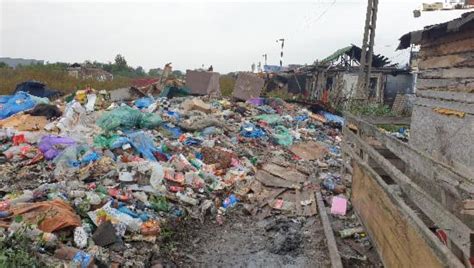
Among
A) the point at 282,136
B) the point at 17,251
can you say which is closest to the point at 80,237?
the point at 17,251

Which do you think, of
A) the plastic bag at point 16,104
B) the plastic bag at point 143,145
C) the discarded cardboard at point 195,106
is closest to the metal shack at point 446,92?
the plastic bag at point 143,145

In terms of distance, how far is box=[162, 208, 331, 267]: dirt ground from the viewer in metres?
4.58

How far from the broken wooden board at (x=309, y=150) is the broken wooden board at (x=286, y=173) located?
5.34 ft

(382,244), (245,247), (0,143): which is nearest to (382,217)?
(382,244)

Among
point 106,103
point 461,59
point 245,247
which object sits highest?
point 461,59

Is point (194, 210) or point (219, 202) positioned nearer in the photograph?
point (194, 210)

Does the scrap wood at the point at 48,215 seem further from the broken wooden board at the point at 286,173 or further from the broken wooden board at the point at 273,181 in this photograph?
the broken wooden board at the point at 286,173

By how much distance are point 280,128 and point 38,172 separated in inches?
271

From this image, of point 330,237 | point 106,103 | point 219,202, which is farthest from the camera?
point 106,103

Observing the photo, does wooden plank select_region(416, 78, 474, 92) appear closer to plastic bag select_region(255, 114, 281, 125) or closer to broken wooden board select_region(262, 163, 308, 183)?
broken wooden board select_region(262, 163, 308, 183)

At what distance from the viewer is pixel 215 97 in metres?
14.6

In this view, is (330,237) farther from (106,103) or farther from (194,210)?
(106,103)

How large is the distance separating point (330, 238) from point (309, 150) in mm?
5253

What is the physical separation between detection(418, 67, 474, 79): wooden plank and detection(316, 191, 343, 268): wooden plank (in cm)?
255
